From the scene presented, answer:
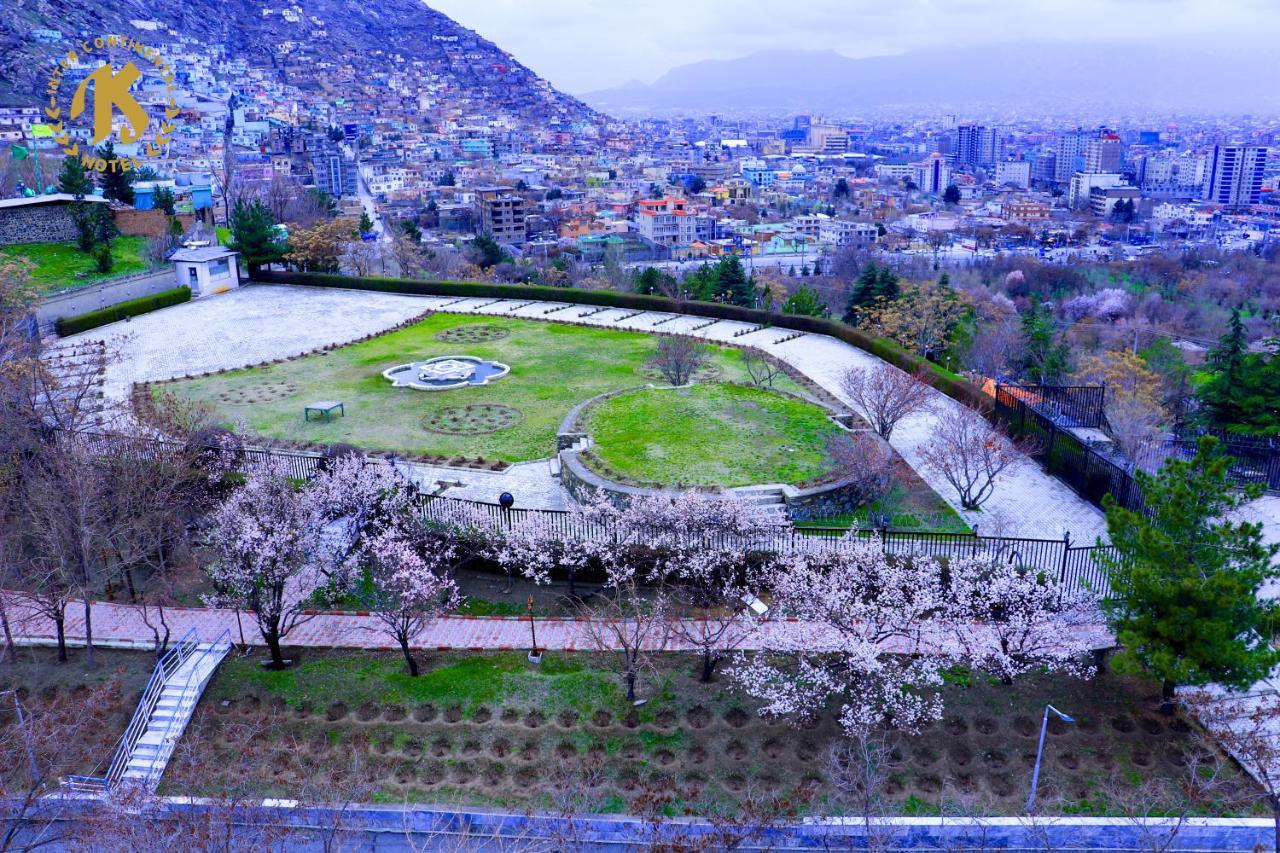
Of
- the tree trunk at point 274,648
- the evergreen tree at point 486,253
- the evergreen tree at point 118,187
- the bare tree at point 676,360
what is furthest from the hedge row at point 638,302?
the evergreen tree at point 486,253

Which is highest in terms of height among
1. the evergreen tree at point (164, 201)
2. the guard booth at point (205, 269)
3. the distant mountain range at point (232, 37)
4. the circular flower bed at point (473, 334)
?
the distant mountain range at point (232, 37)

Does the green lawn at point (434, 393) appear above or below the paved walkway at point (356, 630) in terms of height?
above

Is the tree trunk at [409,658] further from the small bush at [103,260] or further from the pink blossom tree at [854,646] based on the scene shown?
the small bush at [103,260]

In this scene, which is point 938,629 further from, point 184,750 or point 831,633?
point 184,750

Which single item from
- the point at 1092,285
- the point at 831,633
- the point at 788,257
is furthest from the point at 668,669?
the point at 788,257

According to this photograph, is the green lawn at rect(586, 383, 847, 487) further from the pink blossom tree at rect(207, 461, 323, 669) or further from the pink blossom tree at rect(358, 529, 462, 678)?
the pink blossom tree at rect(207, 461, 323, 669)
